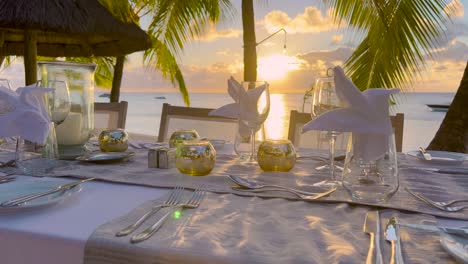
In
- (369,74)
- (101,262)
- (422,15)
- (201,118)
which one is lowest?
(101,262)

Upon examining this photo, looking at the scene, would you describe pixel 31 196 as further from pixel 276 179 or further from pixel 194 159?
pixel 276 179

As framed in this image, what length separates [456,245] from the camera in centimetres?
56

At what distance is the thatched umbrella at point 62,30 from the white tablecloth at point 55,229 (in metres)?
2.51

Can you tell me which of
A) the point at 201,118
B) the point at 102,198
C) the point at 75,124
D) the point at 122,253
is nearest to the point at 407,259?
the point at 122,253

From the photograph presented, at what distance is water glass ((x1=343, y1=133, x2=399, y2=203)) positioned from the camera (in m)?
0.76

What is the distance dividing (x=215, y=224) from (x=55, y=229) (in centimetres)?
24

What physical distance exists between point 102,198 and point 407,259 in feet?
1.77

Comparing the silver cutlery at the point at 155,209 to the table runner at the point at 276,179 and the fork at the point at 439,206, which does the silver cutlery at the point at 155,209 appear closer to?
the table runner at the point at 276,179

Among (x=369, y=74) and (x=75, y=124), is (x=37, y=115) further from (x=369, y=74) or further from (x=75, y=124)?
(x=369, y=74)

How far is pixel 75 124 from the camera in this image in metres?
1.22

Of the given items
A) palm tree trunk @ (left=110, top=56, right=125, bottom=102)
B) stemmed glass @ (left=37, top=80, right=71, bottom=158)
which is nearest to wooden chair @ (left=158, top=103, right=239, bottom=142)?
stemmed glass @ (left=37, top=80, right=71, bottom=158)

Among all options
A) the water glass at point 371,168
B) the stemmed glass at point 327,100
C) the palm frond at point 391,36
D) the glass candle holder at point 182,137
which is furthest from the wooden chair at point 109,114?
the palm frond at point 391,36

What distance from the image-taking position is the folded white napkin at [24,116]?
36.0 inches

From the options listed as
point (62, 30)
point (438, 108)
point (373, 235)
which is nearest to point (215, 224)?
point (373, 235)
